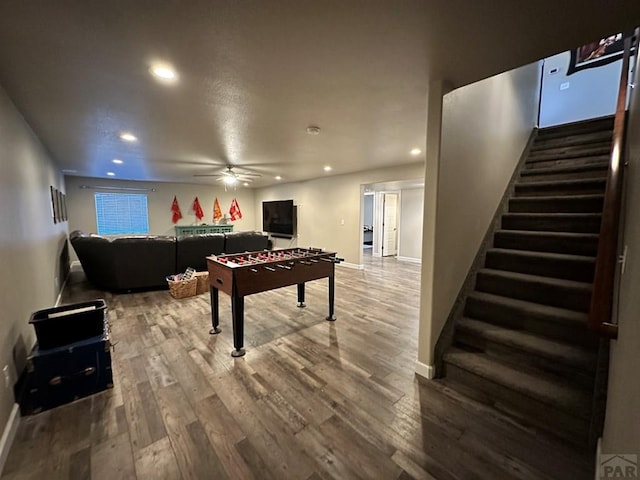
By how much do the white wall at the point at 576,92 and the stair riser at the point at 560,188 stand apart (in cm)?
237

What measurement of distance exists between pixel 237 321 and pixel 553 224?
3.38m

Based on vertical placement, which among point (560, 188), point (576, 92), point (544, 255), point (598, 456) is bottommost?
point (598, 456)

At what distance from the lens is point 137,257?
432 centimetres

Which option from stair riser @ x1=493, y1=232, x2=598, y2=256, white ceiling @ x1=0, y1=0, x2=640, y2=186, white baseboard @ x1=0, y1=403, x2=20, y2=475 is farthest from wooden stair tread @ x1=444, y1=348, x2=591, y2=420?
white baseboard @ x1=0, y1=403, x2=20, y2=475

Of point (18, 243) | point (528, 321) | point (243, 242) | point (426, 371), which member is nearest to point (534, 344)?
point (528, 321)

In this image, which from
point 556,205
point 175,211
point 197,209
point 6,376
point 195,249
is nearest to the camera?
point 6,376

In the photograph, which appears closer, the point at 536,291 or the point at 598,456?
the point at 598,456

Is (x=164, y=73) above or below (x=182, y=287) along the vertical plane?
above

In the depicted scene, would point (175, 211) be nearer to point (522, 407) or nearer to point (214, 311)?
point (214, 311)

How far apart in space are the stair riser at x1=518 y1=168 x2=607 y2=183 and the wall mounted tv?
18.3ft

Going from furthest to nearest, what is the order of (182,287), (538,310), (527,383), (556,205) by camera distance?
(182,287) < (556,205) < (538,310) < (527,383)

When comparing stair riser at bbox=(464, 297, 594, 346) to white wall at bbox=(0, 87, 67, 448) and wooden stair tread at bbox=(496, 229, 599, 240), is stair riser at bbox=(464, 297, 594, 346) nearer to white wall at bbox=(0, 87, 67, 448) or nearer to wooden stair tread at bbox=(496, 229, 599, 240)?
wooden stair tread at bbox=(496, 229, 599, 240)

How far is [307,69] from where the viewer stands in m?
1.81

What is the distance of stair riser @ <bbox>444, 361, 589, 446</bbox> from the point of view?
1.57 meters
